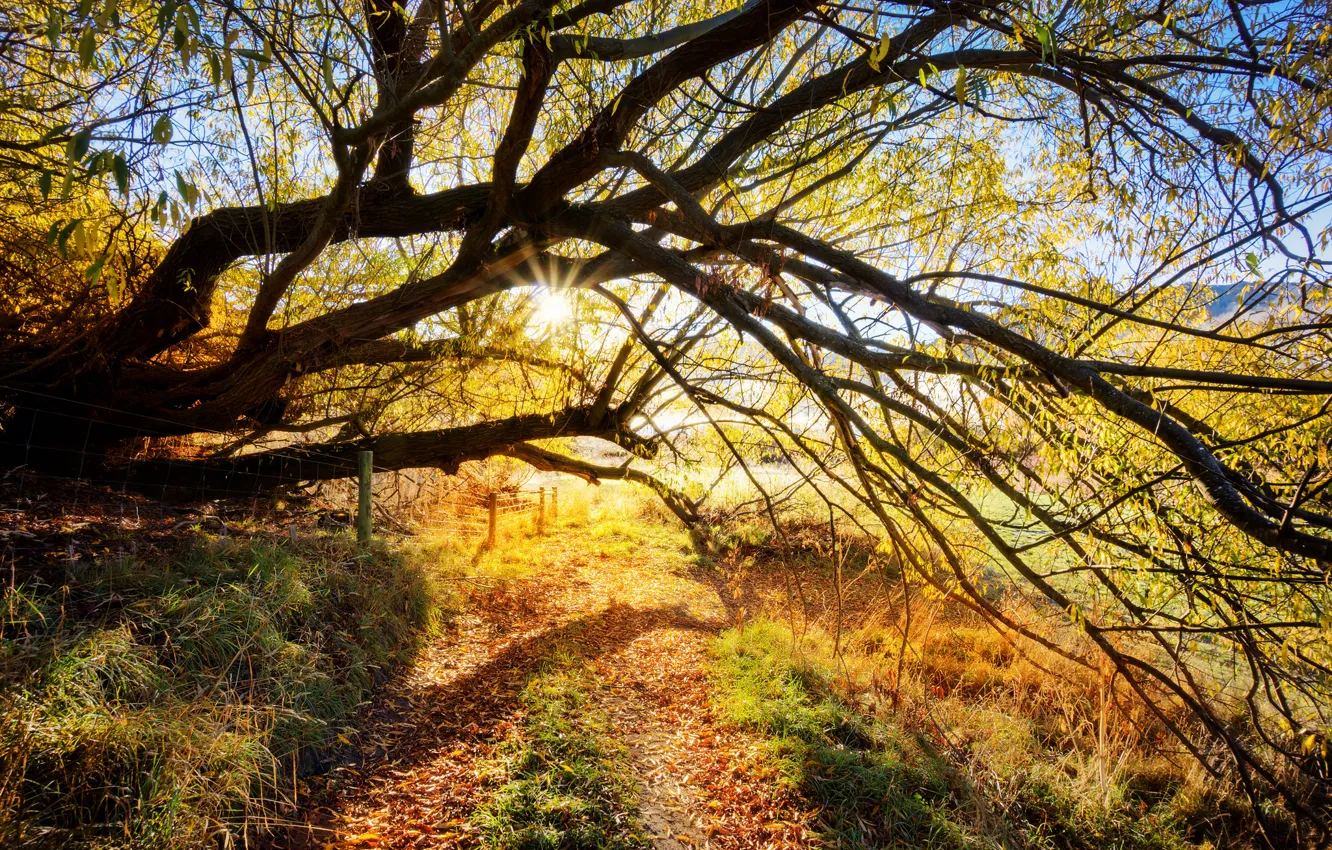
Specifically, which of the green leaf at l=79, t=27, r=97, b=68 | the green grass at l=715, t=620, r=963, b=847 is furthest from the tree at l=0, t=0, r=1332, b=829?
the green grass at l=715, t=620, r=963, b=847

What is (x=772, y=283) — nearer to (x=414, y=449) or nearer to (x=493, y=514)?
(x=414, y=449)

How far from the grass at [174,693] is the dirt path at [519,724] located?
335 mm

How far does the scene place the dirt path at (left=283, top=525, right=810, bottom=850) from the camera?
10.3ft

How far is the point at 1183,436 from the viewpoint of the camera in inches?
78.3

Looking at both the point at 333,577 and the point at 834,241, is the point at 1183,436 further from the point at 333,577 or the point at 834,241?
the point at 333,577

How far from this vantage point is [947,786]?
393 cm

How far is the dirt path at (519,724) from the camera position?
3127 mm

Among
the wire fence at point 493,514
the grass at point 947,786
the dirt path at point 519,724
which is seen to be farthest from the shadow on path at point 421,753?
the wire fence at point 493,514

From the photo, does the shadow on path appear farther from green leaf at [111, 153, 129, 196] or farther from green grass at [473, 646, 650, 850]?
green leaf at [111, 153, 129, 196]

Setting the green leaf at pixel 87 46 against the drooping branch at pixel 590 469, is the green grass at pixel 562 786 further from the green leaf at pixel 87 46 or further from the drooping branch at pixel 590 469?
the green leaf at pixel 87 46

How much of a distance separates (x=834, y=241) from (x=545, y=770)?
5192mm

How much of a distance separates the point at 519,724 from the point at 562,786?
738 millimetres

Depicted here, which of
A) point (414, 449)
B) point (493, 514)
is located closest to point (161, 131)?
point (414, 449)

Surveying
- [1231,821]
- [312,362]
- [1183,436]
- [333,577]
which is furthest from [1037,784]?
[312,362]
